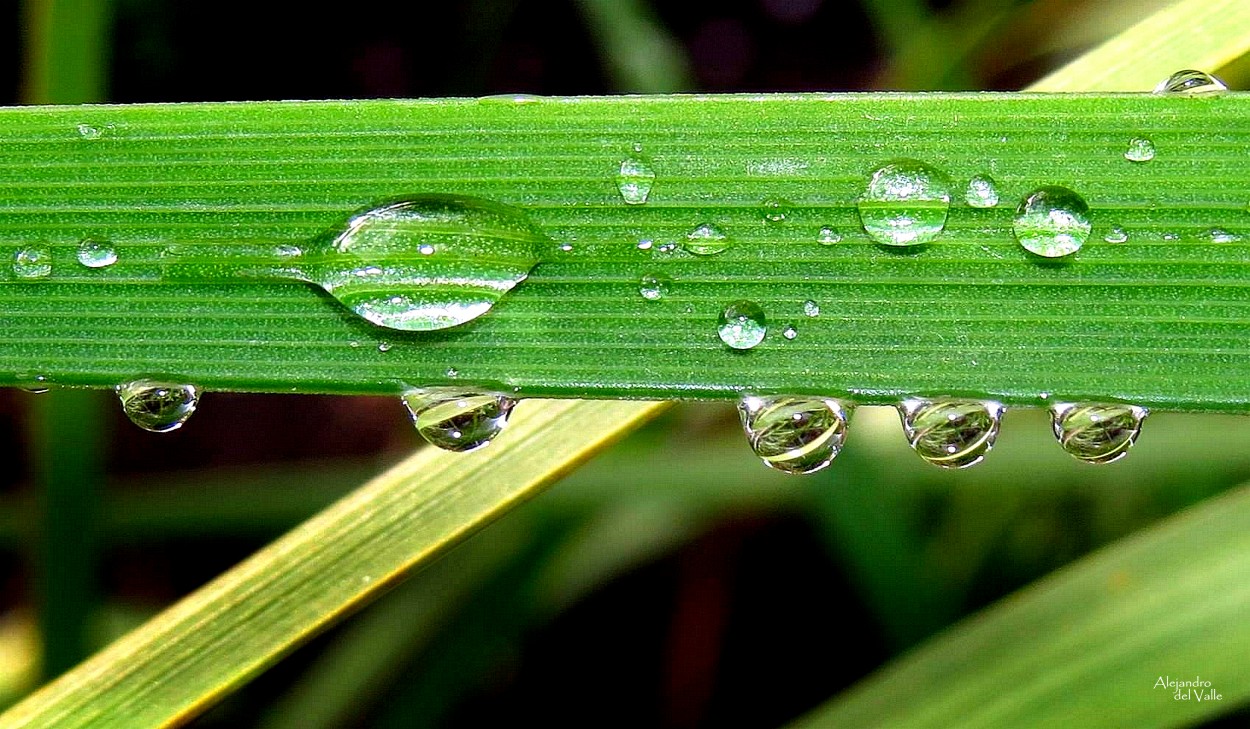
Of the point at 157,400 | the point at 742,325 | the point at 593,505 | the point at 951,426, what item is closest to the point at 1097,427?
the point at 951,426

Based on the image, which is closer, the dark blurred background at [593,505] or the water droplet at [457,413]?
the water droplet at [457,413]

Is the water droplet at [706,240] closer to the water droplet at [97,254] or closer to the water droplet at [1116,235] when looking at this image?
the water droplet at [1116,235]

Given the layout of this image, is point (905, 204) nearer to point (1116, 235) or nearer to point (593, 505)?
point (1116, 235)

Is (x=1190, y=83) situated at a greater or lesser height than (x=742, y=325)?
greater

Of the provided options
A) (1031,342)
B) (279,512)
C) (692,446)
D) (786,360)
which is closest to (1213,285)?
(1031,342)

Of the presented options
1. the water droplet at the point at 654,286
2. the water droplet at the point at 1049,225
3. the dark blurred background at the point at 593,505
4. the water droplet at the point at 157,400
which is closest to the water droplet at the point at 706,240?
the water droplet at the point at 654,286

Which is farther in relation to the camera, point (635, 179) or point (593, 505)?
point (593, 505)
